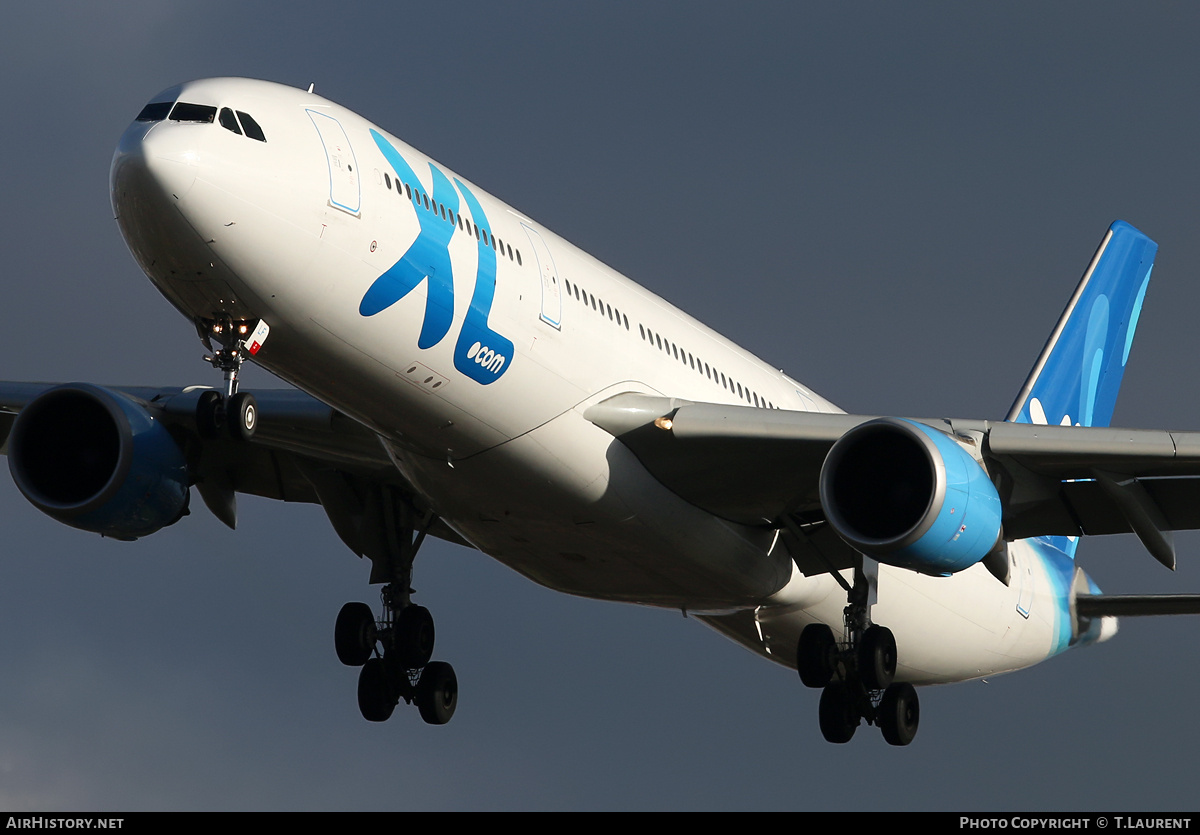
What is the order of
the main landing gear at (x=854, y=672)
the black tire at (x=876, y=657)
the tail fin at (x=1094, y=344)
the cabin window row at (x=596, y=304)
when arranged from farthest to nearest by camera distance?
the tail fin at (x=1094, y=344) < the main landing gear at (x=854, y=672) < the black tire at (x=876, y=657) < the cabin window row at (x=596, y=304)

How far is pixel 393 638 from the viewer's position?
25.5 m

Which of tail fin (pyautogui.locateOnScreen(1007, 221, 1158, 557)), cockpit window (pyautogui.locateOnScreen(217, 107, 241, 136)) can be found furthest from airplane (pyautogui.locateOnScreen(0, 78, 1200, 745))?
tail fin (pyautogui.locateOnScreen(1007, 221, 1158, 557))

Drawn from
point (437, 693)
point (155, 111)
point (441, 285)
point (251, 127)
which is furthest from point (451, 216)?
point (437, 693)

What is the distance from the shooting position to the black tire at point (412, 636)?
25312mm

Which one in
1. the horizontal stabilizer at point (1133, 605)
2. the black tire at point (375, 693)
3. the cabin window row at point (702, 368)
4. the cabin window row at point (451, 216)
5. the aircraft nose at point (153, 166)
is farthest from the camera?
the horizontal stabilizer at point (1133, 605)

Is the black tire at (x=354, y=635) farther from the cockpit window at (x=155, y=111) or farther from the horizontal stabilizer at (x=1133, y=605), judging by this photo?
the horizontal stabilizer at (x=1133, y=605)

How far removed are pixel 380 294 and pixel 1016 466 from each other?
8537 mm

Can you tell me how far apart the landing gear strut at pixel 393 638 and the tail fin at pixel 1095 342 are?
12218 mm

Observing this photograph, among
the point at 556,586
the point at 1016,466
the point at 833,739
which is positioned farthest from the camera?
the point at 833,739

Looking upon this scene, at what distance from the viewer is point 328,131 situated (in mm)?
A: 18375

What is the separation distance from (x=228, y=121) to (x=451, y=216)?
113 inches

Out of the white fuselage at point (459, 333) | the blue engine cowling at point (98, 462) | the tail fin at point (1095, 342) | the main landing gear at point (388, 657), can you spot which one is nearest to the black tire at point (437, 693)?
the main landing gear at point (388, 657)

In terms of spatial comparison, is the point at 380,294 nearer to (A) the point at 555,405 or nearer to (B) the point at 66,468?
(A) the point at 555,405

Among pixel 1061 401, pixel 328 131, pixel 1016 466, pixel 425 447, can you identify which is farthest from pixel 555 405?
pixel 1061 401
